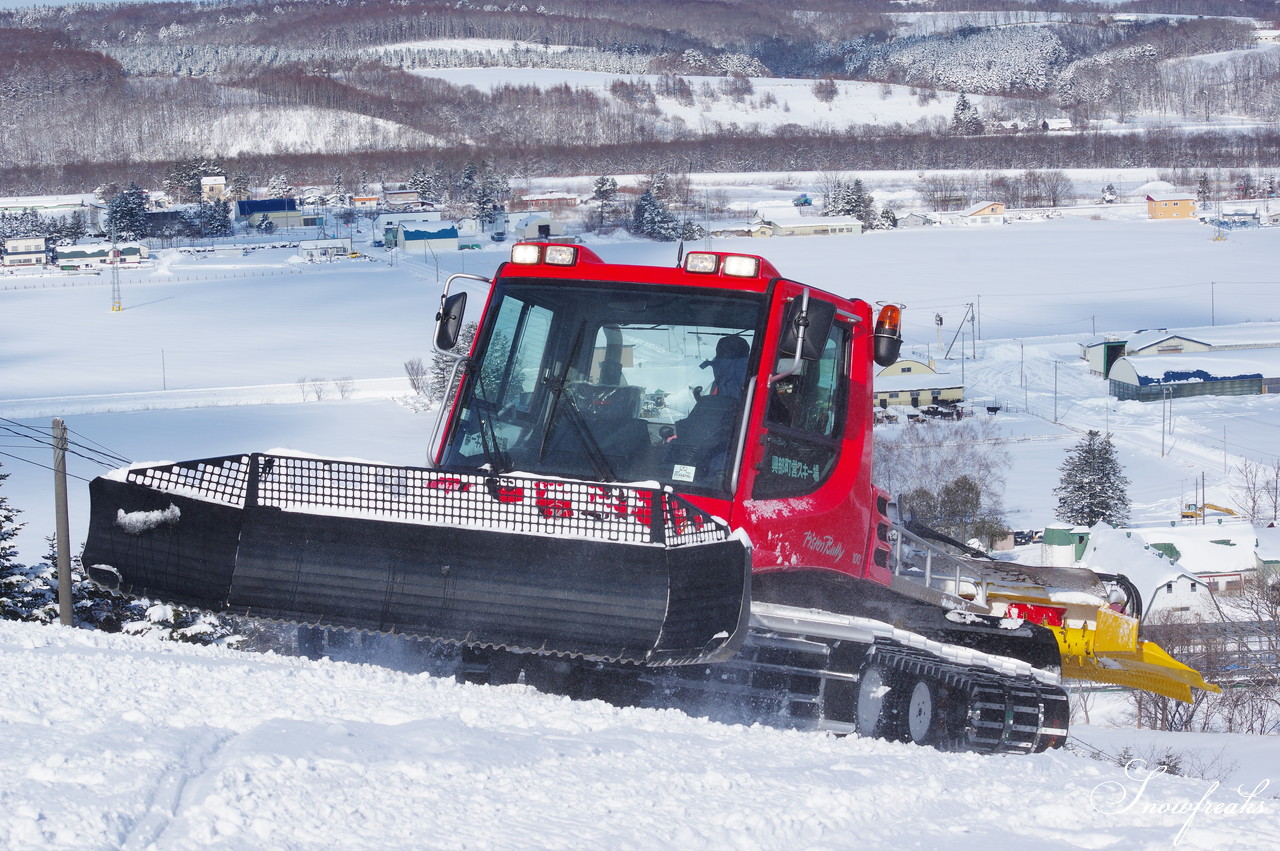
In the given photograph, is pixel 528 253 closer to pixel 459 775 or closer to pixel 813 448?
pixel 813 448

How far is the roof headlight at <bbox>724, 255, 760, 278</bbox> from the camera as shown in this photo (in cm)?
639

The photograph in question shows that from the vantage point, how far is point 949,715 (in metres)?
6.69

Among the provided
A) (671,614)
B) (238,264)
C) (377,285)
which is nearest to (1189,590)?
(671,614)

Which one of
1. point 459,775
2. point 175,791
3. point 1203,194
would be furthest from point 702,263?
point 1203,194

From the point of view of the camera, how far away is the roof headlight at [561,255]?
22.1 ft

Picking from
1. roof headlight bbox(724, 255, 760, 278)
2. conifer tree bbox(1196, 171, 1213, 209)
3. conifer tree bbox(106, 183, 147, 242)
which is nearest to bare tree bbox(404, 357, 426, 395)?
roof headlight bbox(724, 255, 760, 278)

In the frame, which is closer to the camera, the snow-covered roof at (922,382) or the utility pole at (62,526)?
the utility pole at (62,526)

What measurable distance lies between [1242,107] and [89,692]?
220m

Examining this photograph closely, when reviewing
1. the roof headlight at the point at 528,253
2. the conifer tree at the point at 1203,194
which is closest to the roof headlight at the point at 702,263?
the roof headlight at the point at 528,253

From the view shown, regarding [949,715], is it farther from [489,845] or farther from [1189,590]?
[1189,590]

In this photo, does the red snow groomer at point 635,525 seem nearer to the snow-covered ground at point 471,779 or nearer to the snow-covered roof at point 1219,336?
the snow-covered ground at point 471,779

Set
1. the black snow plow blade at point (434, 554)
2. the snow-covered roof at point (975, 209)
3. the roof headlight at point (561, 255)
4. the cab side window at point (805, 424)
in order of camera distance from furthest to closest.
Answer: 1. the snow-covered roof at point (975, 209)
2. the roof headlight at point (561, 255)
3. the cab side window at point (805, 424)
4. the black snow plow blade at point (434, 554)

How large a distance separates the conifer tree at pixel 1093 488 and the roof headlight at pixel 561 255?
29.3 metres

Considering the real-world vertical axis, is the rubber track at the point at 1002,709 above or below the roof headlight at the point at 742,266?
below
